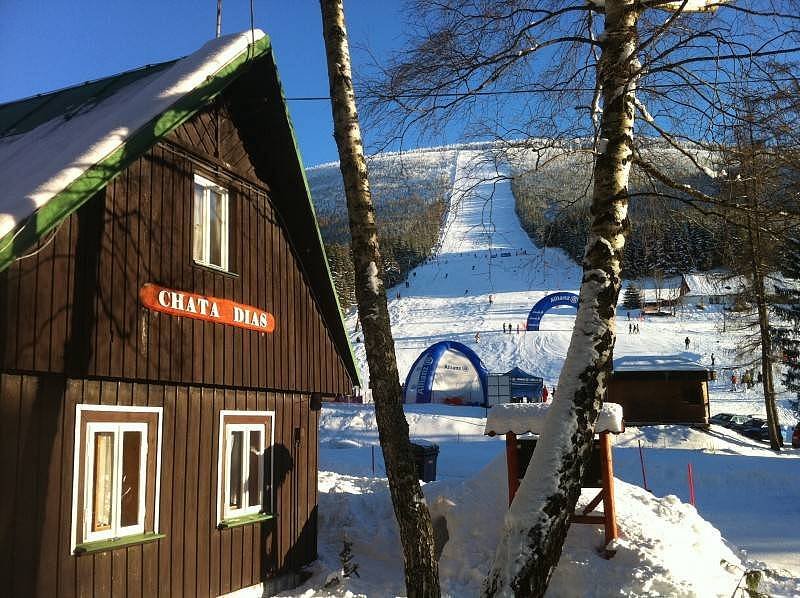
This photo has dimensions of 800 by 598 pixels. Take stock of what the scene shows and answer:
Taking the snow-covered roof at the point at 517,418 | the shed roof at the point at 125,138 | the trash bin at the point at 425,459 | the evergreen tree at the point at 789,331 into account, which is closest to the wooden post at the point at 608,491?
the snow-covered roof at the point at 517,418

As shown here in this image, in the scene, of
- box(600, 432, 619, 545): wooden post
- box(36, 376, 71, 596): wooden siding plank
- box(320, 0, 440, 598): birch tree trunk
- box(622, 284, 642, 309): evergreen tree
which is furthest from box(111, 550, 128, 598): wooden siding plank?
box(622, 284, 642, 309): evergreen tree

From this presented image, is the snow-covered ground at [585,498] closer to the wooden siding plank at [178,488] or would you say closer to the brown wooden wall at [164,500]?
the brown wooden wall at [164,500]

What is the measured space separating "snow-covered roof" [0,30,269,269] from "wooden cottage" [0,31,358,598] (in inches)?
1.0

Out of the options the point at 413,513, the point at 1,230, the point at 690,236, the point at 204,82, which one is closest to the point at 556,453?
the point at 413,513

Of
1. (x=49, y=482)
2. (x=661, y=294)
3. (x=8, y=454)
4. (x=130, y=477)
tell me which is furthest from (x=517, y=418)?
(x=661, y=294)

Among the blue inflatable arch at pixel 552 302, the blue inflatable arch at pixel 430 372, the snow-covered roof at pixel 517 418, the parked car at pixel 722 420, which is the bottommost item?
the parked car at pixel 722 420

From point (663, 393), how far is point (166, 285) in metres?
24.1

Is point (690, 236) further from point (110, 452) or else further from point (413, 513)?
point (110, 452)

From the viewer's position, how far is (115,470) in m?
6.91

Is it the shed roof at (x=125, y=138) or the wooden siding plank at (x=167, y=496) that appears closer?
the shed roof at (x=125, y=138)

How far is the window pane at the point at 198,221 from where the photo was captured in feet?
27.4

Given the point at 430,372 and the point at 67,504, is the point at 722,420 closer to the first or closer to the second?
the point at 430,372

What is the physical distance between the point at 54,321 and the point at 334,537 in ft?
23.0

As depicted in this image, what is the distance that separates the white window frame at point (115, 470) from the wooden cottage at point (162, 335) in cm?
2
